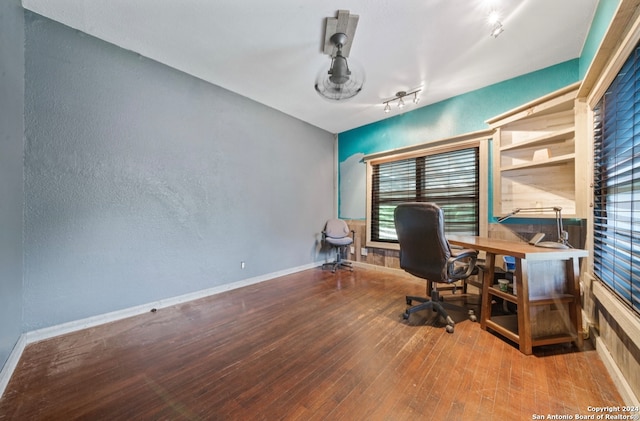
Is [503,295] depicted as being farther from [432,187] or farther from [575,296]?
[432,187]

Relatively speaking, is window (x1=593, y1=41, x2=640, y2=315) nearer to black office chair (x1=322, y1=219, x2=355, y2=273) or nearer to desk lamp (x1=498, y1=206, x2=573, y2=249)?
desk lamp (x1=498, y1=206, x2=573, y2=249)

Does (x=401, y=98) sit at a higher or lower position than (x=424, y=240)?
higher

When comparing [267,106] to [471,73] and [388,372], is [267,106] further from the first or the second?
[388,372]

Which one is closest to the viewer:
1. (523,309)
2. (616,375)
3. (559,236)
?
(616,375)

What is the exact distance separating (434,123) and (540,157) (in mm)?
1440

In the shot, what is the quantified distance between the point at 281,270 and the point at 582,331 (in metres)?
3.32

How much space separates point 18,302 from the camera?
1689 millimetres

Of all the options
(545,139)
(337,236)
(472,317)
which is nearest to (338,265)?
(337,236)

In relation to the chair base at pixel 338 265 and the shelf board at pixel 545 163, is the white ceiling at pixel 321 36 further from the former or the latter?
the chair base at pixel 338 265

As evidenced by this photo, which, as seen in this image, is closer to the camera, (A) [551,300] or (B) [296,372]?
(B) [296,372]

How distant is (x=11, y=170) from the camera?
5.15 feet

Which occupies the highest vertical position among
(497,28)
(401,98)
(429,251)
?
(401,98)

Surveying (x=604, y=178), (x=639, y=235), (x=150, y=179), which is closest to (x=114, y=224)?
(x=150, y=179)

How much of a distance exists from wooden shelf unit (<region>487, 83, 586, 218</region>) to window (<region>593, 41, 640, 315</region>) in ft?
0.91
